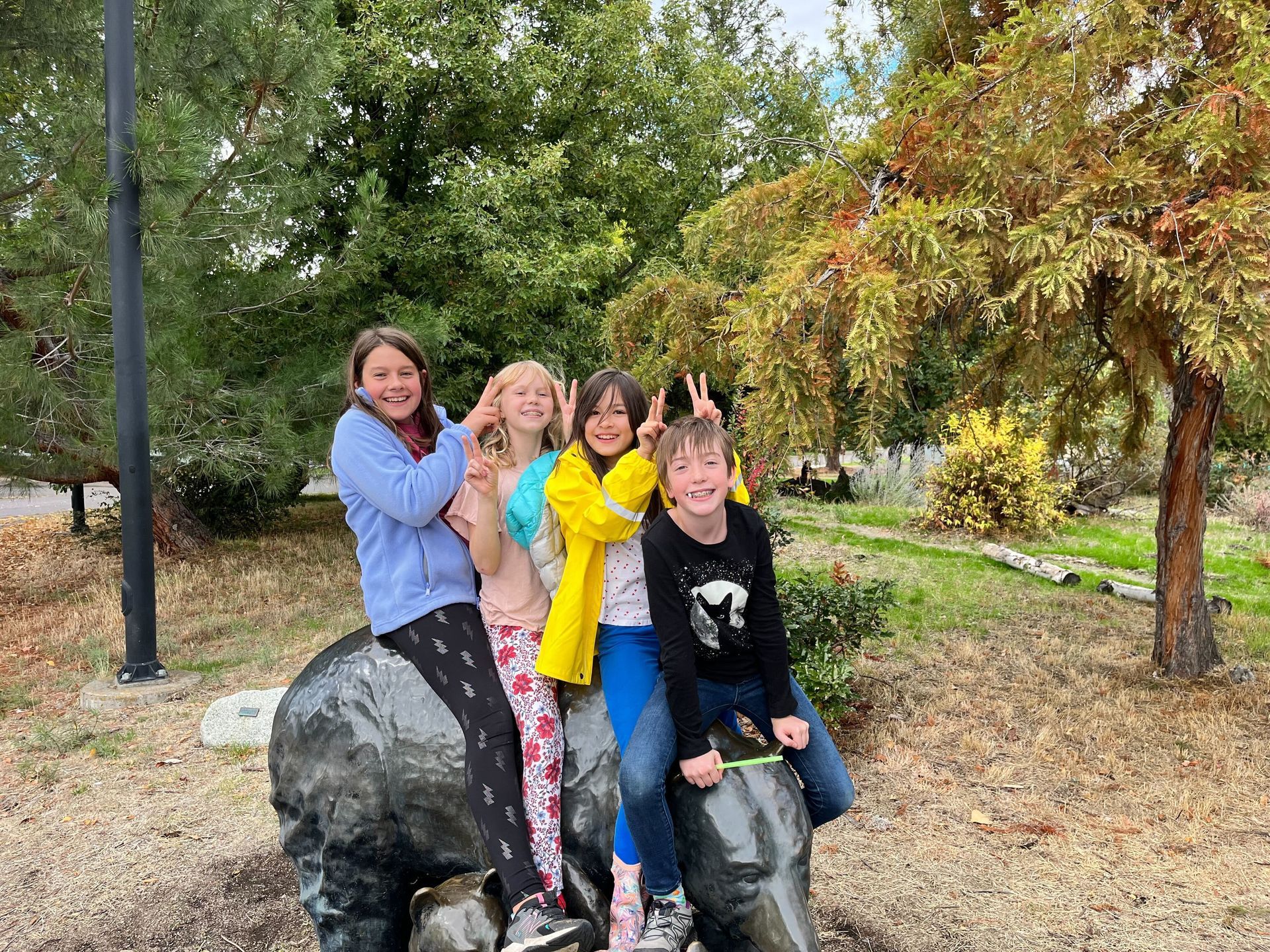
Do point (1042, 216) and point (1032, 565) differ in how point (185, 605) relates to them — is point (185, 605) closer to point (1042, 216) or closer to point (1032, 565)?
point (1042, 216)

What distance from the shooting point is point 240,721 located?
18.0 feet

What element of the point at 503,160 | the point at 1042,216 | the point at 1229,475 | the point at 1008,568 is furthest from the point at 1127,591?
the point at 503,160

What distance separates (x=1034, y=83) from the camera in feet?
12.2

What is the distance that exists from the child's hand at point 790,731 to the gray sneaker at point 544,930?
2.05ft

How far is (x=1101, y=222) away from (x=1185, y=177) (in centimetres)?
57

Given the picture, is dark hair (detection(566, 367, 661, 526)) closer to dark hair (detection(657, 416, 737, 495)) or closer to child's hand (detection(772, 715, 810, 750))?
dark hair (detection(657, 416, 737, 495))

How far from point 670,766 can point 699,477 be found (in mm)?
→ 692

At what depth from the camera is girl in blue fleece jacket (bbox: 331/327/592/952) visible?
214cm

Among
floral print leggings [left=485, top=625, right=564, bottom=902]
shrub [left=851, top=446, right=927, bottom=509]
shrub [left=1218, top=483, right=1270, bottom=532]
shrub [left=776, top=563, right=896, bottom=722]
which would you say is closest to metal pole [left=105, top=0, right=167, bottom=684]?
shrub [left=776, top=563, right=896, bottom=722]

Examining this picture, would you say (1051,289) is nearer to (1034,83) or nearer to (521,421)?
(1034,83)

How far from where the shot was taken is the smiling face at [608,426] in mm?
2408

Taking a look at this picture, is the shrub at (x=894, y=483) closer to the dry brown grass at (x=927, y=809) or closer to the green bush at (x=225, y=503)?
the dry brown grass at (x=927, y=809)

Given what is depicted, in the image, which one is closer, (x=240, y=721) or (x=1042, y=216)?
(x=1042, y=216)

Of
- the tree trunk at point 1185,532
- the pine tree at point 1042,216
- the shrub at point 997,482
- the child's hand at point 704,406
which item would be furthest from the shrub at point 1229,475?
the child's hand at point 704,406
